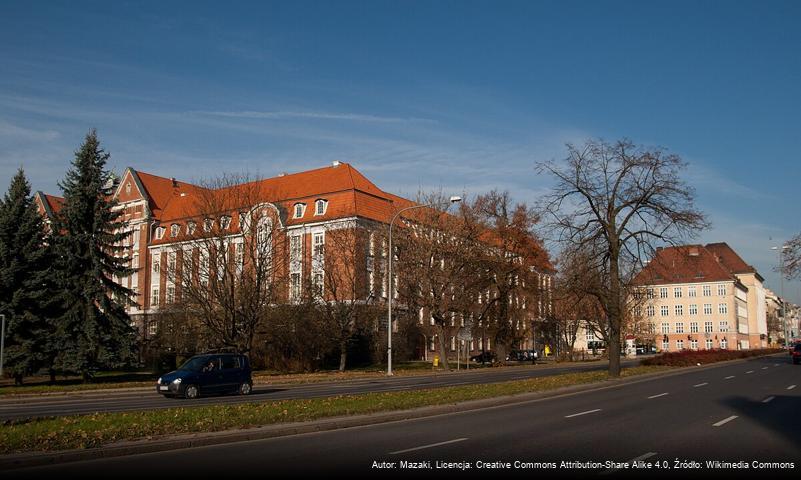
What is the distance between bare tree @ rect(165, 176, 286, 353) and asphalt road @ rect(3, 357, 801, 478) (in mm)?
27817

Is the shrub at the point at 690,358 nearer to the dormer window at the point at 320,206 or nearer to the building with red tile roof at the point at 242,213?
the building with red tile roof at the point at 242,213

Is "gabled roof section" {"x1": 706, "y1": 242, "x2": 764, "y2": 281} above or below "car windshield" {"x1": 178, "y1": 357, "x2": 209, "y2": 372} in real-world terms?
above

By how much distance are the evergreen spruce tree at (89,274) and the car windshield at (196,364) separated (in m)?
13.5

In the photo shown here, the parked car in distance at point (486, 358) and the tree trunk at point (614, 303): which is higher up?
the tree trunk at point (614, 303)

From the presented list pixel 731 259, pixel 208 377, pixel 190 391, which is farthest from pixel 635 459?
pixel 731 259

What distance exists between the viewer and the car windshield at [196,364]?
2650 cm

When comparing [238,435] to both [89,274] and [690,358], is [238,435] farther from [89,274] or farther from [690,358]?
[690,358]

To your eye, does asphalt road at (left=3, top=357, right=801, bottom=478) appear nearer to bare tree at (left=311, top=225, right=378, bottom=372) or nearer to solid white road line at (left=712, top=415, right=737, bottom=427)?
solid white road line at (left=712, top=415, right=737, bottom=427)

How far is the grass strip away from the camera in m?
12.2

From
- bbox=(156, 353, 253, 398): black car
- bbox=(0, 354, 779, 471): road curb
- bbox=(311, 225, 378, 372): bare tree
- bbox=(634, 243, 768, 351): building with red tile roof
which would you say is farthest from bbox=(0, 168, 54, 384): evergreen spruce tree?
bbox=(634, 243, 768, 351): building with red tile roof

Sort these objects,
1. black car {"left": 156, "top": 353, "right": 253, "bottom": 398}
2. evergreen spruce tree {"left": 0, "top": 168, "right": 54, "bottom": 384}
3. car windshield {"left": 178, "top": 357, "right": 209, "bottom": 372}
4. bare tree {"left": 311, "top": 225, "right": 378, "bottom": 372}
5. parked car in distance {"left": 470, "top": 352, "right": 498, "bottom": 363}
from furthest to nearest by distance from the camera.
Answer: parked car in distance {"left": 470, "top": 352, "right": 498, "bottom": 363}
bare tree {"left": 311, "top": 225, "right": 378, "bottom": 372}
evergreen spruce tree {"left": 0, "top": 168, "right": 54, "bottom": 384}
car windshield {"left": 178, "top": 357, "right": 209, "bottom": 372}
black car {"left": 156, "top": 353, "right": 253, "bottom": 398}

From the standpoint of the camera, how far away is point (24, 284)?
122 ft

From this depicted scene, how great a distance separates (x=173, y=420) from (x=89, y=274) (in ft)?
89.5

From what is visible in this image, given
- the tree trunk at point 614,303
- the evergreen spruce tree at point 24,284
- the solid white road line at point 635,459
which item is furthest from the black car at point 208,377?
the solid white road line at point 635,459
